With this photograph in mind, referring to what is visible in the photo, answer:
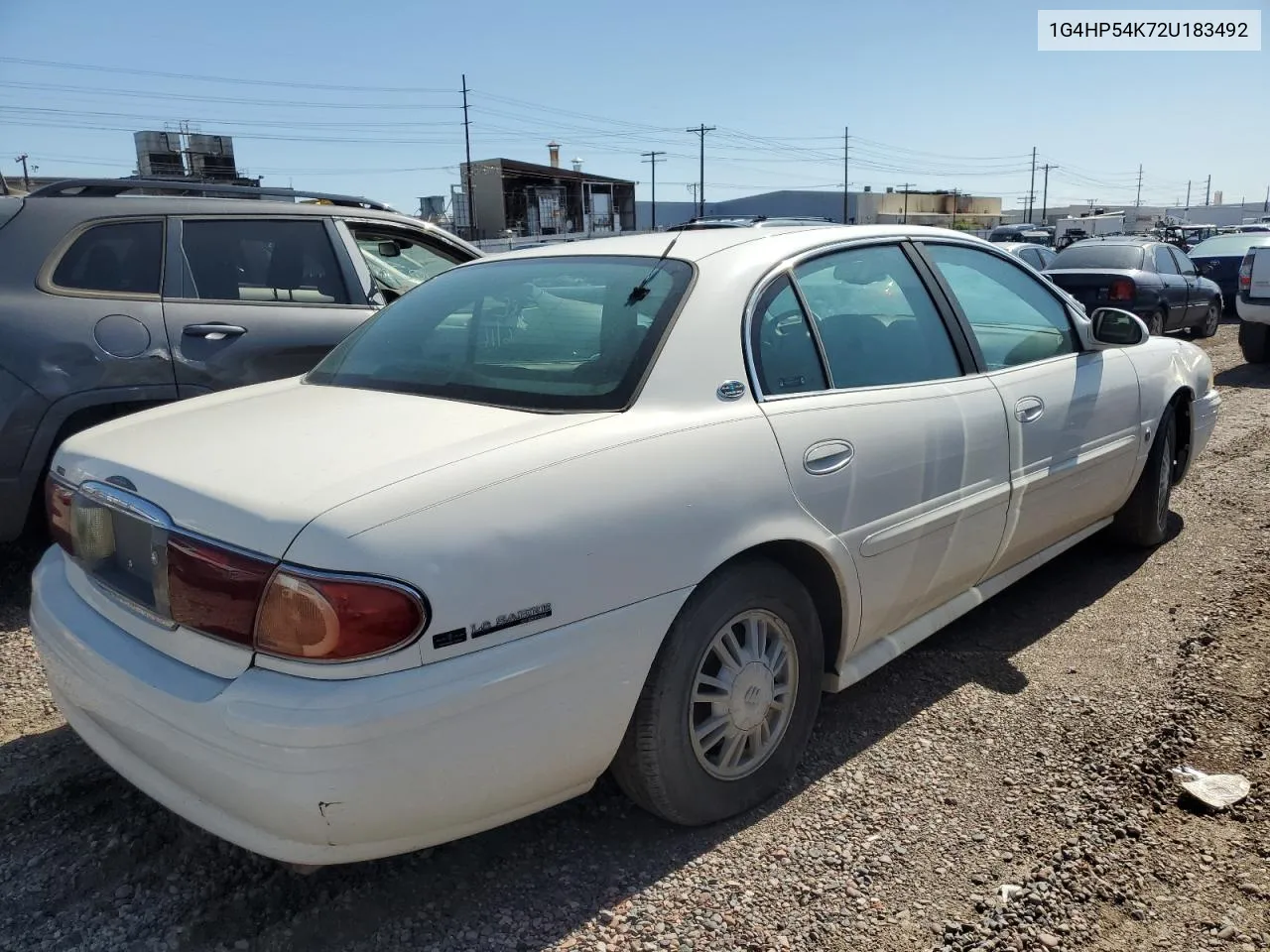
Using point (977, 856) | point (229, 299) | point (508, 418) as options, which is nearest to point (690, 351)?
point (508, 418)

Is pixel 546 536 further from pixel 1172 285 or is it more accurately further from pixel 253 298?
pixel 1172 285

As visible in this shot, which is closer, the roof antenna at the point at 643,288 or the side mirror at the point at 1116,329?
the roof antenna at the point at 643,288

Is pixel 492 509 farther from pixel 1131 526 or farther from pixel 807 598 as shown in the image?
pixel 1131 526

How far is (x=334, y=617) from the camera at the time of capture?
1.84 meters

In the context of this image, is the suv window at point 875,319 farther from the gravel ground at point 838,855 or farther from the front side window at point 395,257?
the front side window at point 395,257

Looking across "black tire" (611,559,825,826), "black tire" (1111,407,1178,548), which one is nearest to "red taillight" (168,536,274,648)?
"black tire" (611,559,825,826)

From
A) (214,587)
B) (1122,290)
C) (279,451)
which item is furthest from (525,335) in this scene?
(1122,290)

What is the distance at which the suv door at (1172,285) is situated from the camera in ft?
41.9

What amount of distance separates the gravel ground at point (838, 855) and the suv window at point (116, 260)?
5.61ft

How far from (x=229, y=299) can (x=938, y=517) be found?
11.3 ft

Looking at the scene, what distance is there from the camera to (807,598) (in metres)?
2.69

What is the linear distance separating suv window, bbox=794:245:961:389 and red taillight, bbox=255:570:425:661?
1.58 m

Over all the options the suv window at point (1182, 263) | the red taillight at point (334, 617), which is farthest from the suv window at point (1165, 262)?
the red taillight at point (334, 617)

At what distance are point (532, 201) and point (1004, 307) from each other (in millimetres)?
40660
